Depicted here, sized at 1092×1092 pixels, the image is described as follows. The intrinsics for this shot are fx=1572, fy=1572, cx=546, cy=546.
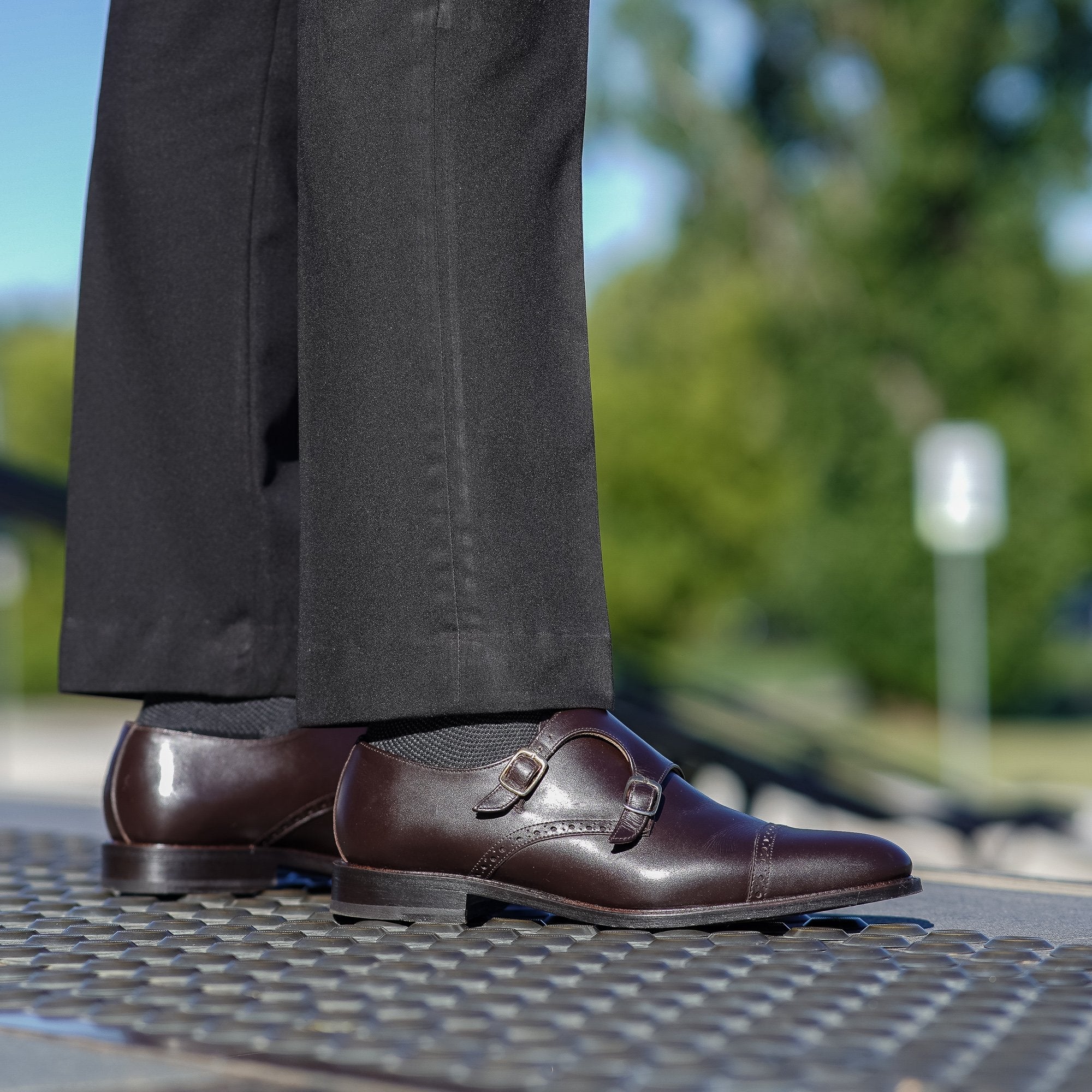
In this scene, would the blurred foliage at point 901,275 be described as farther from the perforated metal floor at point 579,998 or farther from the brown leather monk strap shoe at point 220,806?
the perforated metal floor at point 579,998

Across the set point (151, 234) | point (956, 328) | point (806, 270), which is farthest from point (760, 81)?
point (151, 234)

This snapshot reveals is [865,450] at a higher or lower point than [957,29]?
lower

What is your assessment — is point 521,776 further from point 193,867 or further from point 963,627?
point 963,627

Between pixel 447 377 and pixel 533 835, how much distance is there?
44 centimetres

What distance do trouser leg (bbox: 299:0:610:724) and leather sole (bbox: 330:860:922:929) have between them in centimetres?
18

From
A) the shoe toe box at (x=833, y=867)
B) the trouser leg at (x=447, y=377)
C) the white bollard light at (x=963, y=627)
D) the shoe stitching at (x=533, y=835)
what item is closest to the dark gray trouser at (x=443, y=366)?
the trouser leg at (x=447, y=377)

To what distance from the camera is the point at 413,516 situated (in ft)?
4.86

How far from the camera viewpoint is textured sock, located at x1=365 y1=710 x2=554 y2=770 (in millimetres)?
1514

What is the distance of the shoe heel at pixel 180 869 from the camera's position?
69.1 inches

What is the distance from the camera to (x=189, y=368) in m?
1.84

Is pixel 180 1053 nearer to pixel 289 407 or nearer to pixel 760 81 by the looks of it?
pixel 289 407

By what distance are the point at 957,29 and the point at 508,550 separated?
58.7 ft

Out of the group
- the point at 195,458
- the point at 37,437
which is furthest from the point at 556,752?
the point at 37,437

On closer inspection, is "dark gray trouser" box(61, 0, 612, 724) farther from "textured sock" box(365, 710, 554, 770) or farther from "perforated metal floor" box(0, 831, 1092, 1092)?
"perforated metal floor" box(0, 831, 1092, 1092)
